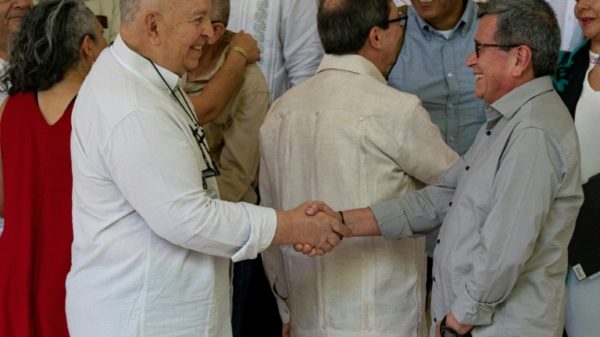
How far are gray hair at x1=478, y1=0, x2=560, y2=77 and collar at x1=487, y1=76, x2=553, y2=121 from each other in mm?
35

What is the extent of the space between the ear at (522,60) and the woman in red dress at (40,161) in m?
1.22

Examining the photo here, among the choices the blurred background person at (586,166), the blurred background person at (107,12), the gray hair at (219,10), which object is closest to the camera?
the blurred background person at (586,166)

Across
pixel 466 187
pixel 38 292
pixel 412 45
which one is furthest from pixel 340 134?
pixel 38 292

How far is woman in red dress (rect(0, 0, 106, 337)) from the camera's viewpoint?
2.42m

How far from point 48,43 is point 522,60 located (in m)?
1.34

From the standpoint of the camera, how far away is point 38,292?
2494 millimetres

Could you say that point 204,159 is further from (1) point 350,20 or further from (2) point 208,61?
(2) point 208,61

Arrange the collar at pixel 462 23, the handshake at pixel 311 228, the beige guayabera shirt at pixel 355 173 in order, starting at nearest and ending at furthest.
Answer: the handshake at pixel 311 228
the beige guayabera shirt at pixel 355 173
the collar at pixel 462 23

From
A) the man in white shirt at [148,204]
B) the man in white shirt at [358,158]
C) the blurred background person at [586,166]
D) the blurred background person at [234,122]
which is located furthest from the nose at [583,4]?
the man in white shirt at [148,204]

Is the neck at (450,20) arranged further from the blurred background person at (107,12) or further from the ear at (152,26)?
the blurred background person at (107,12)

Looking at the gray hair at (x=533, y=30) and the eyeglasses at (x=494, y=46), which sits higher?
the gray hair at (x=533, y=30)

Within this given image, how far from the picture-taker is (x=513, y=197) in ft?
6.38

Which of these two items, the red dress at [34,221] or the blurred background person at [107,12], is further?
the blurred background person at [107,12]

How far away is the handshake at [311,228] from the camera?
210 centimetres
